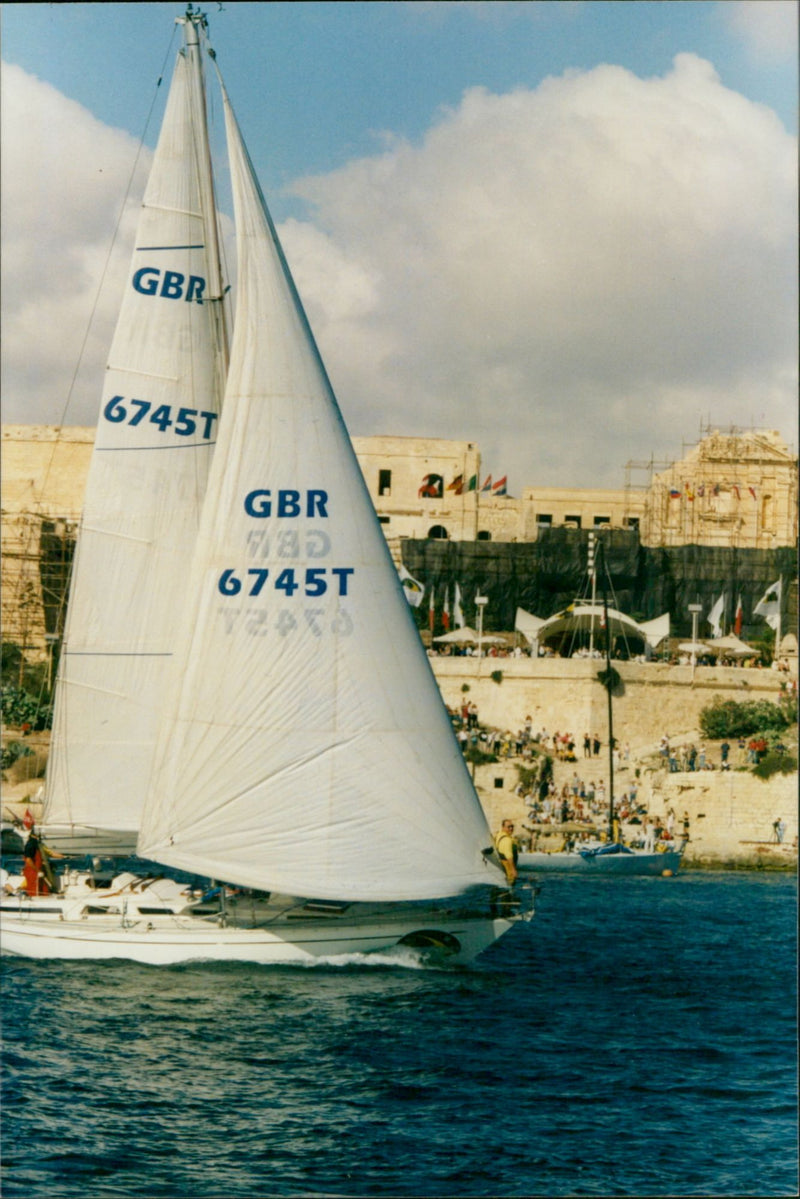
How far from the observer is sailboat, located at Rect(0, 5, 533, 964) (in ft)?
58.6

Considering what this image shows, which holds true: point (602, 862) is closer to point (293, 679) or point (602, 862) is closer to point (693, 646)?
point (693, 646)

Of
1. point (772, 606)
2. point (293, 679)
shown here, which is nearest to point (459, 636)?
point (772, 606)

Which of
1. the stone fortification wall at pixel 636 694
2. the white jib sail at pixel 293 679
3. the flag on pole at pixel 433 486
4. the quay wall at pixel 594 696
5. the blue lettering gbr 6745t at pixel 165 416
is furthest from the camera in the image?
the flag on pole at pixel 433 486

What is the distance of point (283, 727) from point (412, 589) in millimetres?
40832

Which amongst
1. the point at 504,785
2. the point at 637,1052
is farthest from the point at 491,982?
the point at 504,785

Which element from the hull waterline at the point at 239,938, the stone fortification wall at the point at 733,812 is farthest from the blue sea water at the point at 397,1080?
the stone fortification wall at the point at 733,812

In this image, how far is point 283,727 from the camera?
709 inches

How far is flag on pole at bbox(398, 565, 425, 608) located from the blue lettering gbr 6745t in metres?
33.8

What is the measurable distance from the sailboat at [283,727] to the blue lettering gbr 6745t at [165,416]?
177 cm

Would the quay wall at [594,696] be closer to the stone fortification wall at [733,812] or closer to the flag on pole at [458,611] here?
the stone fortification wall at [733,812]

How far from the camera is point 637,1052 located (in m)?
17.0

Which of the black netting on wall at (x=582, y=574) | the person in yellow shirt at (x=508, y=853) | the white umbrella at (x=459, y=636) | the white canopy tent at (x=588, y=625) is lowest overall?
the person in yellow shirt at (x=508, y=853)

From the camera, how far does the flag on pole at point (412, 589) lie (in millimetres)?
55938

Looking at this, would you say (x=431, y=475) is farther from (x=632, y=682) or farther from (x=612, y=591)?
(x=632, y=682)
